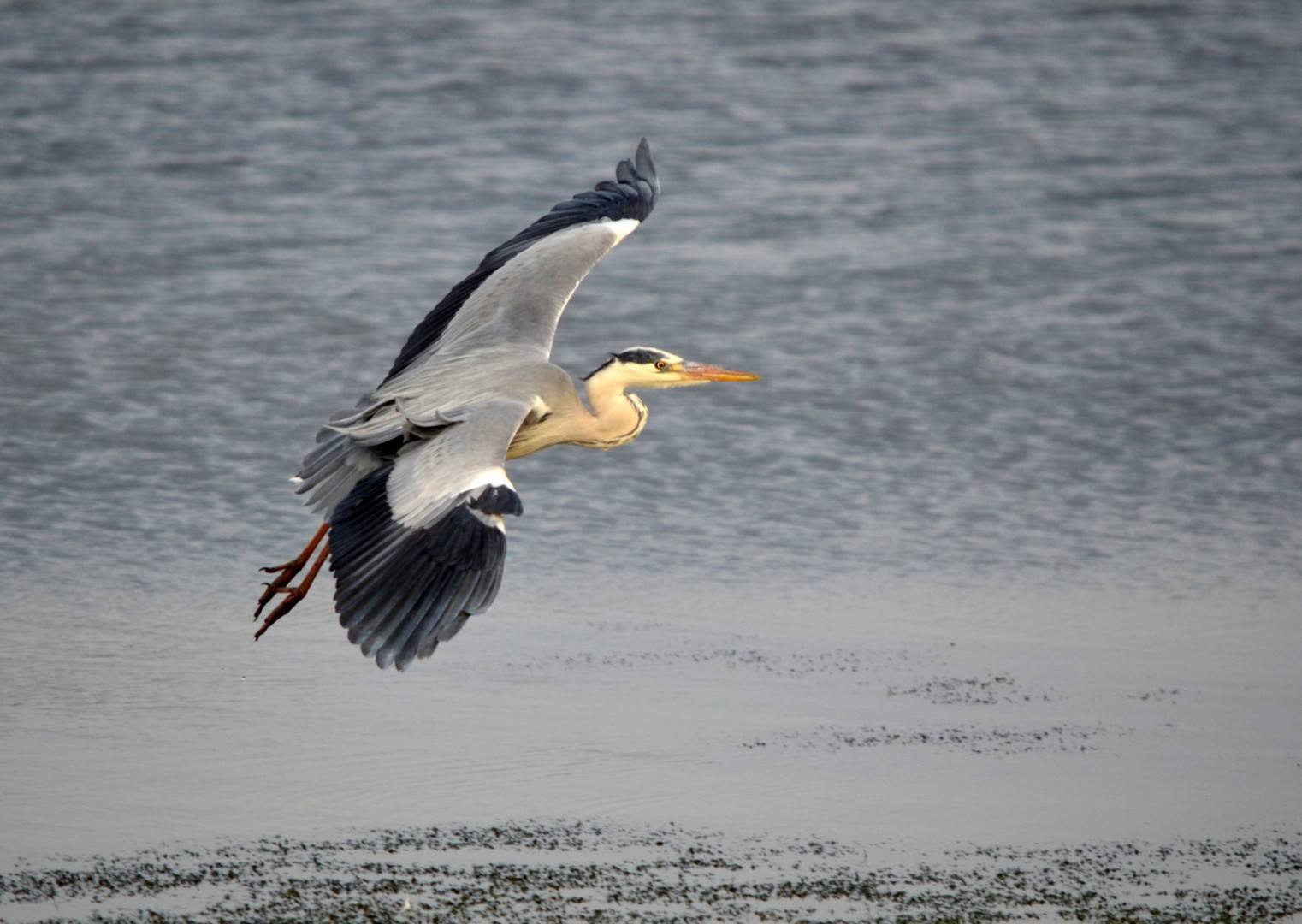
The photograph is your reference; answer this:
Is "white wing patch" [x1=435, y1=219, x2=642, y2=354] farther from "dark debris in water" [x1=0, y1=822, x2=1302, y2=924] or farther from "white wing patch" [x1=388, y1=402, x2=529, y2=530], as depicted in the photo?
"dark debris in water" [x1=0, y1=822, x2=1302, y2=924]

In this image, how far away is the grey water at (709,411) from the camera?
613cm

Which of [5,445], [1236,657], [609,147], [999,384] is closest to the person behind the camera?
[1236,657]

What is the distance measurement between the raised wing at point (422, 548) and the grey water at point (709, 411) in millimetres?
650

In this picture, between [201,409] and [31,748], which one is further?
[201,409]

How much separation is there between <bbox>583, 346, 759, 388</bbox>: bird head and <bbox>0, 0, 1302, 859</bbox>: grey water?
0.78m

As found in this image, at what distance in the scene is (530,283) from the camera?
25.2 ft

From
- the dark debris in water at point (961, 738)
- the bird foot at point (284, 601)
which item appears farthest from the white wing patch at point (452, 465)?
the dark debris in water at point (961, 738)

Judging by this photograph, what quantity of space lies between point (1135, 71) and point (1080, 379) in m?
6.32

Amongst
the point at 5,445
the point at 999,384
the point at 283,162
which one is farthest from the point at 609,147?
the point at 5,445

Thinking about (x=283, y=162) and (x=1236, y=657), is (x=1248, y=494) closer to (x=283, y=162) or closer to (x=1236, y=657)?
(x=1236, y=657)

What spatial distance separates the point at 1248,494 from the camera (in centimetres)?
887

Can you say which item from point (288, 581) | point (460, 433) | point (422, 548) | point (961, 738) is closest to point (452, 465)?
point (460, 433)

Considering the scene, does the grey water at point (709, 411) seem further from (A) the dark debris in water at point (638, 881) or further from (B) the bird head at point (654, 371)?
(B) the bird head at point (654, 371)

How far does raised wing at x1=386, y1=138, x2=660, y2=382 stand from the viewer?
7527 millimetres
